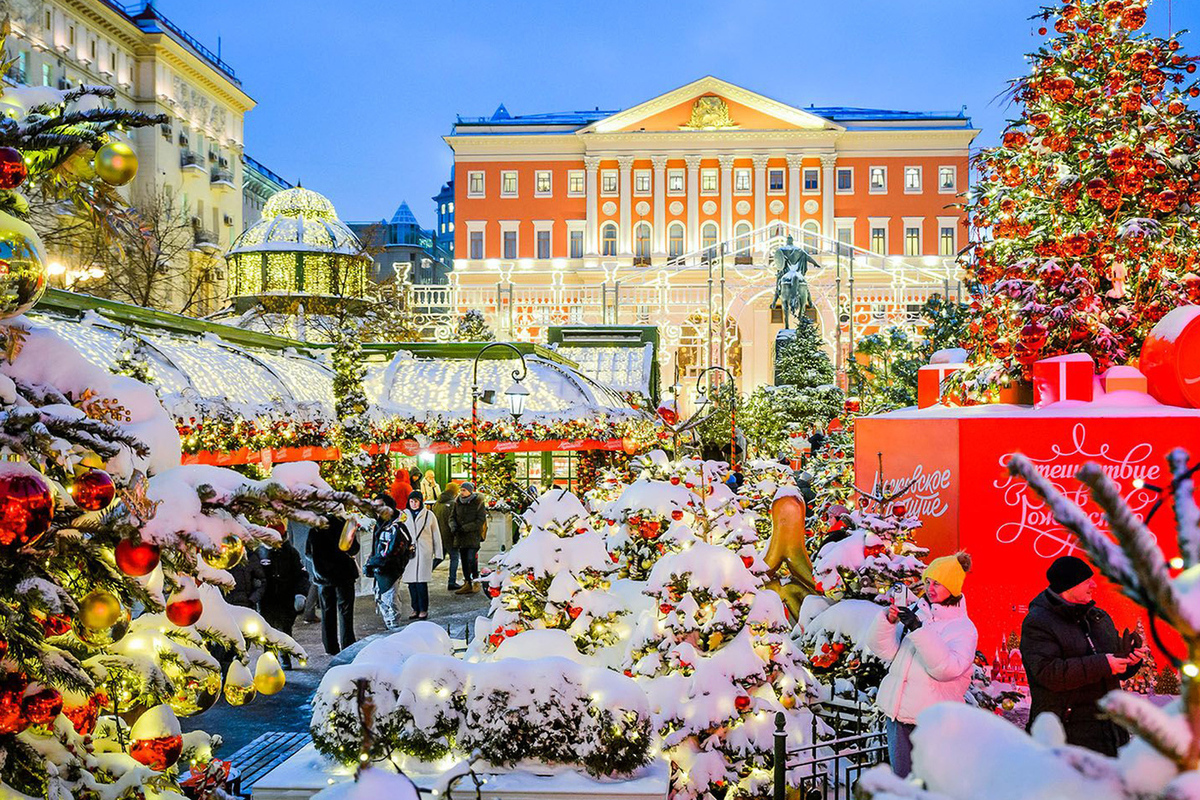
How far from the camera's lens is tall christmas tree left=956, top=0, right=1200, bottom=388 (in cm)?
857

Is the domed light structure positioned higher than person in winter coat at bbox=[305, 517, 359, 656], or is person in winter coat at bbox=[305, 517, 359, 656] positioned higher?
the domed light structure

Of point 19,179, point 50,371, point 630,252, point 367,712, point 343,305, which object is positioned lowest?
point 367,712

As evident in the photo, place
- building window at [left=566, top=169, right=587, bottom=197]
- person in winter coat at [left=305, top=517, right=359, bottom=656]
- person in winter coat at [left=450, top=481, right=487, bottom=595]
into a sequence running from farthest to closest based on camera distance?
building window at [left=566, top=169, right=587, bottom=197], person in winter coat at [left=450, top=481, right=487, bottom=595], person in winter coat at [left=305, top=517, right=359, bottom=656]

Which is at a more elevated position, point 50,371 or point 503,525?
point 50,371

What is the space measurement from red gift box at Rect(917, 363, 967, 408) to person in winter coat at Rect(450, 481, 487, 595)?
18.8 ft

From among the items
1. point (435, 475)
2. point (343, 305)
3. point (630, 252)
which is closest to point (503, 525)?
point (435, 475)

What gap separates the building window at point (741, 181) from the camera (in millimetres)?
61531

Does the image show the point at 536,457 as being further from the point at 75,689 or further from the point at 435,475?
the point at 75,689

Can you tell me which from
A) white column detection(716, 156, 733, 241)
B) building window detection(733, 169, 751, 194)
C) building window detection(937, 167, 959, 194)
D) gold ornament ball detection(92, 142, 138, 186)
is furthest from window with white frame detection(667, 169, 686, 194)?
gold ornament ball detection(92, 142, 138, 186)

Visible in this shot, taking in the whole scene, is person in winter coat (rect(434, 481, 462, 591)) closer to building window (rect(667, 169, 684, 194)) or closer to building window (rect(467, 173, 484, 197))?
building window (rect(667, 169, 684, 194))

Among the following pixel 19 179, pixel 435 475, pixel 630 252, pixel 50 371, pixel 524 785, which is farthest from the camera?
pixel 630 252

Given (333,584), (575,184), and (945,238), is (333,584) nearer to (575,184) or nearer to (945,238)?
(575,184)

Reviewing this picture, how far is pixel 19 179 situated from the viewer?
239cm

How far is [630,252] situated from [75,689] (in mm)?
59411
